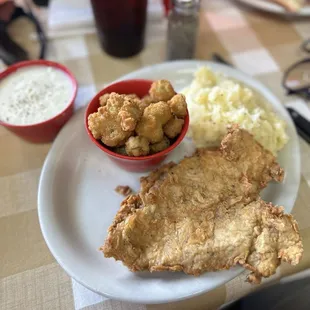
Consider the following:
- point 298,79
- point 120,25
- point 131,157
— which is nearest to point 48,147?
point 131,157

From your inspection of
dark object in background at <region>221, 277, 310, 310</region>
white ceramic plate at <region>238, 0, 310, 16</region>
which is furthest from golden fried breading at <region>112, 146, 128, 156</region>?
white ceramic plate at <region>238, 0, 310, 16</region>

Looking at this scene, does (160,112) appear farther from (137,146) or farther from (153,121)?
(137,146)

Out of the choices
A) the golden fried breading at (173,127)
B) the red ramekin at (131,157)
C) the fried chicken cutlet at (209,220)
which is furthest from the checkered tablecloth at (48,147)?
the golden fried breading at (173,127)

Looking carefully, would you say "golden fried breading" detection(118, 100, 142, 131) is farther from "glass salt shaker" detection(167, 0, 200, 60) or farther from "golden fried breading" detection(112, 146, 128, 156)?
"glass salt shaker" detection(167, 0, 200, 60)

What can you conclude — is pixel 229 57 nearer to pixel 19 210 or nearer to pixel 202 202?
pixel 202 202

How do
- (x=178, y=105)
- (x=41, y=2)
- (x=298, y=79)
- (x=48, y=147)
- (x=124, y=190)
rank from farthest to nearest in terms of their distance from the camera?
(x=41, y=2) < (x=298, y=79) < (x=48, y=147) < (x=124, y=190) < (x=178, y=105)

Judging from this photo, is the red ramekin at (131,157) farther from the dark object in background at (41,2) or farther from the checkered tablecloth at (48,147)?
the dark object in background at (41,2)
